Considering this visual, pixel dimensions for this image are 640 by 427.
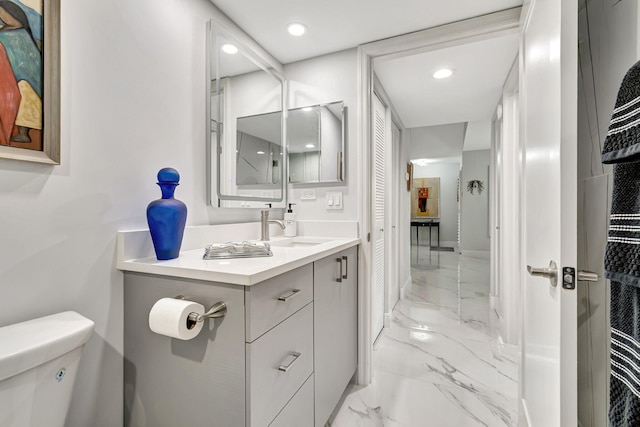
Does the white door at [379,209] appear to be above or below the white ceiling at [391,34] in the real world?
below

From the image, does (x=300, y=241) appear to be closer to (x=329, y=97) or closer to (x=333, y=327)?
(x=333, y=327)

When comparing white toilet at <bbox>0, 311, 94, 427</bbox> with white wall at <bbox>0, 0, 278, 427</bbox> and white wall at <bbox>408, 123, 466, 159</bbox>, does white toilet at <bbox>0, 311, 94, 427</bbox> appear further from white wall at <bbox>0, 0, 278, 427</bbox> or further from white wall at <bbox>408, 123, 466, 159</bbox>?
white wall at <bbox>408, 123, 466, 159</bbox>

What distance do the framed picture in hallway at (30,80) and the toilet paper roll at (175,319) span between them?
1.87 feet

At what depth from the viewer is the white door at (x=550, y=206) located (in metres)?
0.75

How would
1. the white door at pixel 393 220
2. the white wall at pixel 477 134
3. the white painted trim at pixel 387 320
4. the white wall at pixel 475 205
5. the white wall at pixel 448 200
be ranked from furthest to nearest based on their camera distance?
1. the white wall at pixel 448 200
2. the white wall at pixel 475 205
3. the white wall at pixel 477 134
4. the white door at pixel 393 220
5. the white painted trim at pixel 387 320

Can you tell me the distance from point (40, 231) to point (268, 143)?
127 cm

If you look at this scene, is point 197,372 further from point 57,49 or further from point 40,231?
point 57,49

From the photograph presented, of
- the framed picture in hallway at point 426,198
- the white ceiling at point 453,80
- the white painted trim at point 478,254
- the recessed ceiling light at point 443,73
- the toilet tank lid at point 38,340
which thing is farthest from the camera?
the framed picture in hallway at point 426,198

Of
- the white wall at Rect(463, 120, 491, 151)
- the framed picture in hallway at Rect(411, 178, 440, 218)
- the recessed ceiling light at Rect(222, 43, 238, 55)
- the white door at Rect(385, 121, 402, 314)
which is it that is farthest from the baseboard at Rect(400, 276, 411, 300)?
the framed picture in hallway at Rect(411, 178, 440, 218)

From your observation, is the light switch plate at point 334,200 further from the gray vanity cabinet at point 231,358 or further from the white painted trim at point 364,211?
the gray vanity cabinet at point 231,358

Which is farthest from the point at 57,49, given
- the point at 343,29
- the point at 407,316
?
the point at 407,316

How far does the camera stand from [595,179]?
932 millimetres

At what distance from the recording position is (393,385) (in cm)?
176

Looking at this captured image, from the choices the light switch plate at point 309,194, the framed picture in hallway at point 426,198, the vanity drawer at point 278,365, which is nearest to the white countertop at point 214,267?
the vanity drawer at point 278,365
